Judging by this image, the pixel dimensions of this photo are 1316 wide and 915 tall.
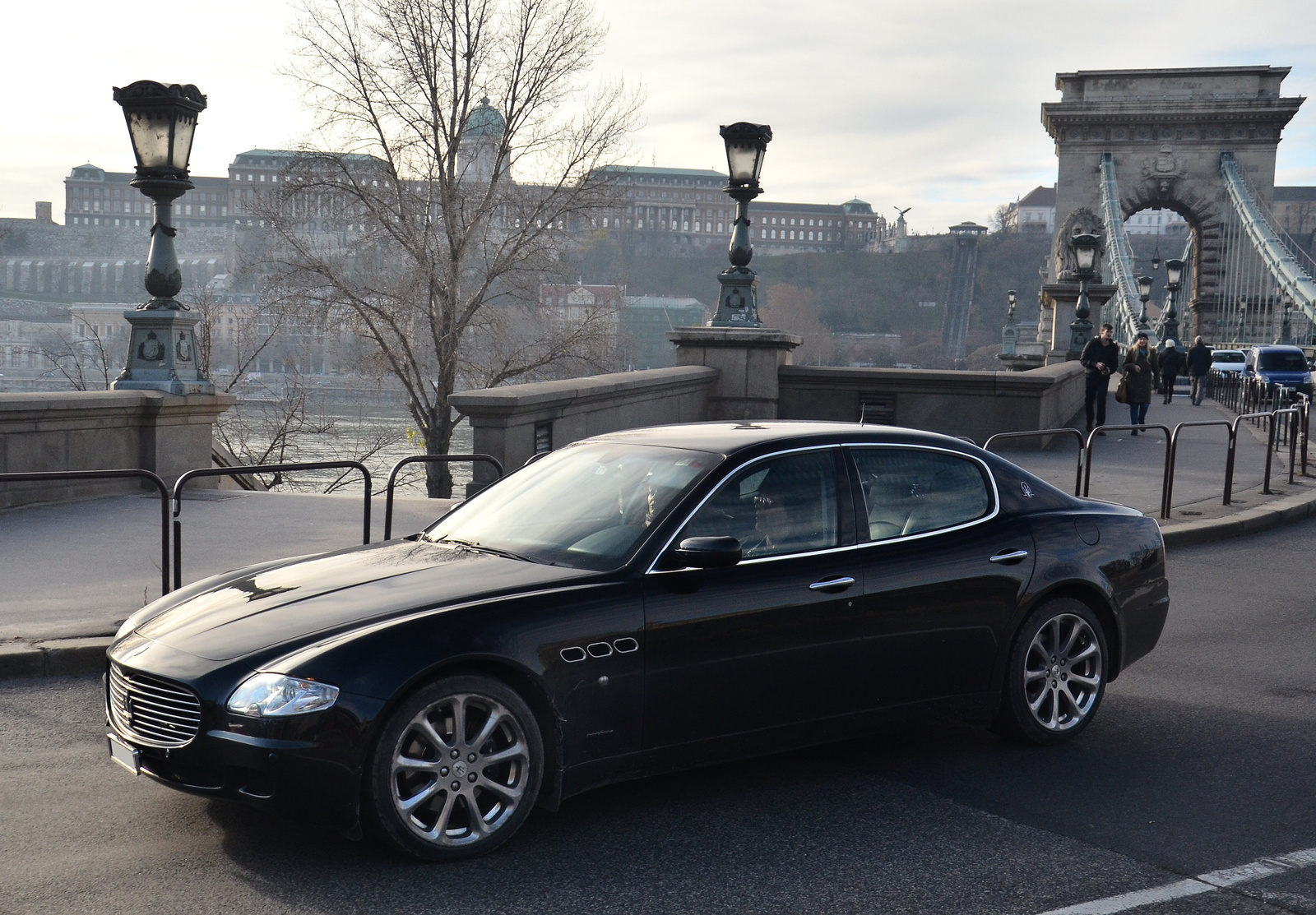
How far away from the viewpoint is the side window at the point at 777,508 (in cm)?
471

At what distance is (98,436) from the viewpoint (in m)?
11.6

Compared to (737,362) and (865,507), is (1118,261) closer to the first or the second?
(737,362)

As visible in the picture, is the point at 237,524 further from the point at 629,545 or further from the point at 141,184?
the point at 629,545

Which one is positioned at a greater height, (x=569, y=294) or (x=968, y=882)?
(x=569, y=294)

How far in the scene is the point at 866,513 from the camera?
5031 millimetres

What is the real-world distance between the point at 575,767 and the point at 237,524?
7.02m

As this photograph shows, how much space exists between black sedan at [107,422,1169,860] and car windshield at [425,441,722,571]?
0.01 m

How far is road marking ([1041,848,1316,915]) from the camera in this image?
3686 millimetres

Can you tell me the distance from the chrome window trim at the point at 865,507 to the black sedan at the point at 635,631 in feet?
0.04

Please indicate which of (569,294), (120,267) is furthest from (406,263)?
(120,267)

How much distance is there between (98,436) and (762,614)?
29.2 feet

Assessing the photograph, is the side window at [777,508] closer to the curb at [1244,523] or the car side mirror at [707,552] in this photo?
the car side mirror at [707,552]

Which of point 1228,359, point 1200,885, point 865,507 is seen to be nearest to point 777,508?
point 865,507

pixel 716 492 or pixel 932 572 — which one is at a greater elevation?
pixel 716 492
